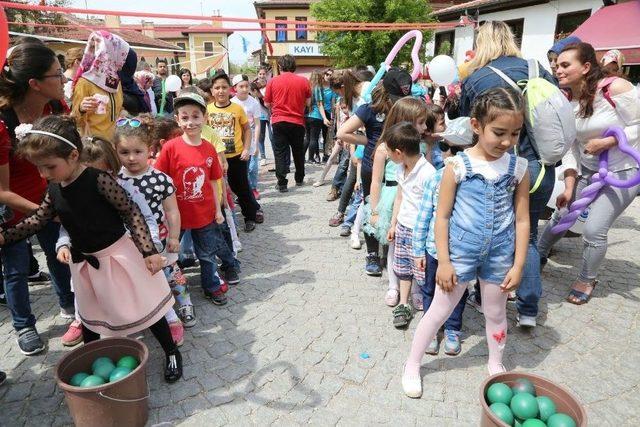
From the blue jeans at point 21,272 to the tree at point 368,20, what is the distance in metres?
23.0

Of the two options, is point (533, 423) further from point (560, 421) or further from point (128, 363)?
point (128, 363)

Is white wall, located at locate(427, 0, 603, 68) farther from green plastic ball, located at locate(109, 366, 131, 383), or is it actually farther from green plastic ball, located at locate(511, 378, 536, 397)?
green plastic ball, located at locate(109, 366, 131, 383)

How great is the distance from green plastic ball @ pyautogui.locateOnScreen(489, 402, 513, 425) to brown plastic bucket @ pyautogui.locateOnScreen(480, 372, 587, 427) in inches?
1.5

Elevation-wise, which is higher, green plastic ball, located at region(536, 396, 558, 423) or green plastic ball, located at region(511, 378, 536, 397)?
green plastic ball, located at region(511, 378, 536, 397)

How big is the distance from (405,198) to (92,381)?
2324mm

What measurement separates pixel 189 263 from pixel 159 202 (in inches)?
54.9

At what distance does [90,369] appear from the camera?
241 cm

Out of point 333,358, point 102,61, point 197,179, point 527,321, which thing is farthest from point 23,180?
point 527,321

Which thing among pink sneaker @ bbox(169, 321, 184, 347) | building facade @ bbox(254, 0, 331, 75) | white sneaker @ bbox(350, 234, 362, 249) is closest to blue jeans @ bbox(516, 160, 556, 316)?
white sneaker @ bbox(350, 234, 362, 249)

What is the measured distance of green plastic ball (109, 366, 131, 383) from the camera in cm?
227

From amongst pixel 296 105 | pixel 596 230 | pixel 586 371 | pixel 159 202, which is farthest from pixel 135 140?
pixel 296 105

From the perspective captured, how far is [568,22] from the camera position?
50.1 feet

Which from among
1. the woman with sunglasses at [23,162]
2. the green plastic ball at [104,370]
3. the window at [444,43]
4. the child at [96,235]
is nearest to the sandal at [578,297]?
the child at [96,235]

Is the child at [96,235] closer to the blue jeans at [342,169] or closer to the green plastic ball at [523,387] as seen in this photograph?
the green plastic ball at [523,387]
